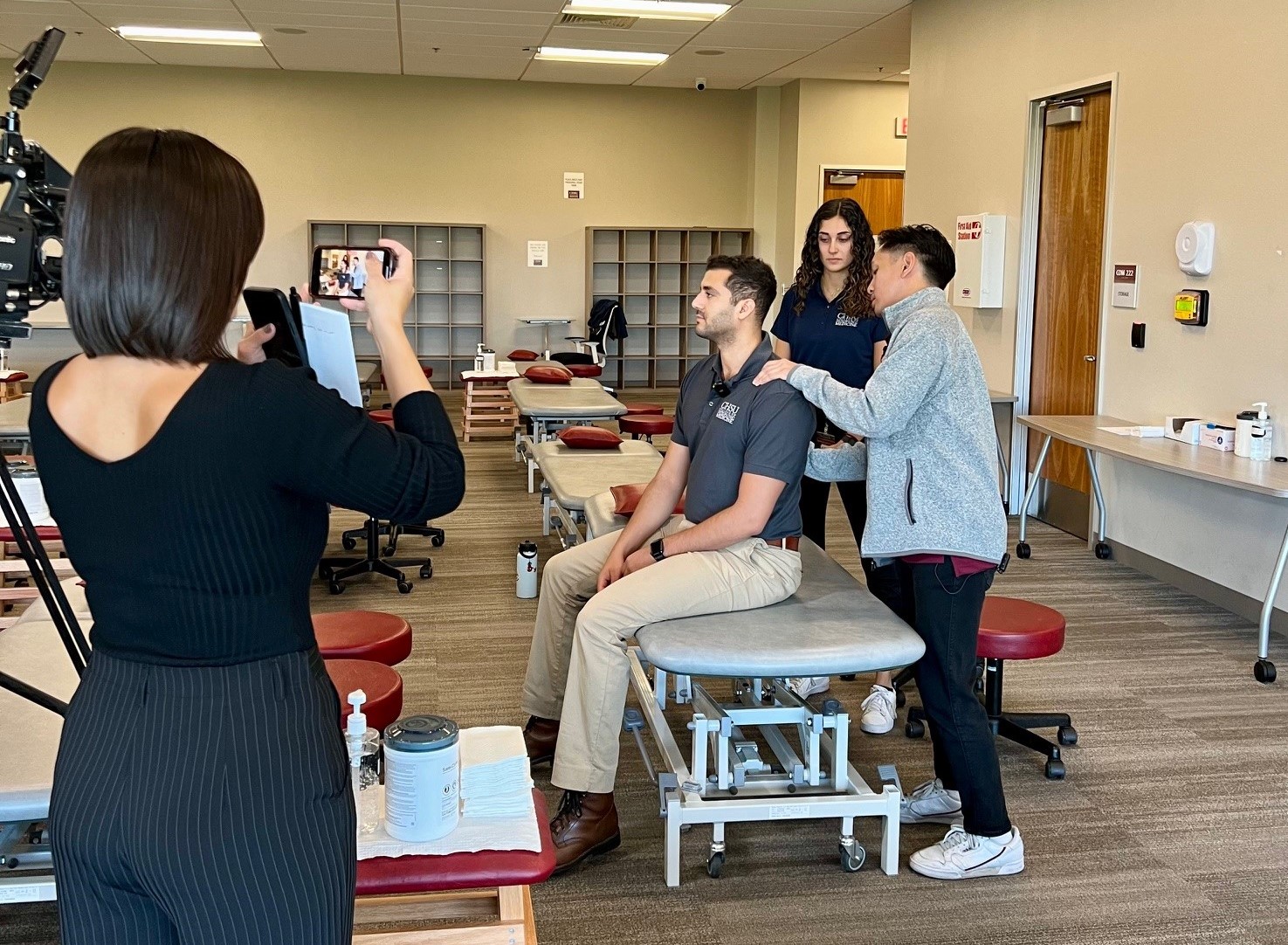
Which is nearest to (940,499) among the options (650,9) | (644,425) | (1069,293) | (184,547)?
(184,547)

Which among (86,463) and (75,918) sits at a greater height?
Answer: (86,463)

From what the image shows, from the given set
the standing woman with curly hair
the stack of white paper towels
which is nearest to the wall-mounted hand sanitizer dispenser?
the standing woman with curly hair

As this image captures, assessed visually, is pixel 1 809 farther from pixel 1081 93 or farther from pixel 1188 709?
pixel 1081 93

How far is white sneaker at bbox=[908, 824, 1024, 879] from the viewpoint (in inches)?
105

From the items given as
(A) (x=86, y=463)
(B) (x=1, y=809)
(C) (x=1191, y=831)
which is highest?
(A) (x=86, y=463)

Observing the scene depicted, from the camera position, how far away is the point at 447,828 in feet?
5.60

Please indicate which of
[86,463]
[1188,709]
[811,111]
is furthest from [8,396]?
[86,463]

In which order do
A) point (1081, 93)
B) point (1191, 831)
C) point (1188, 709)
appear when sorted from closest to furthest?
point (1191, 831) < point (1188, 709) < point (1081, 93)

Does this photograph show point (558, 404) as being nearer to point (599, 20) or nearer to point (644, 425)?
point (644, 425)

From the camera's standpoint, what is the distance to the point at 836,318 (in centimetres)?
379

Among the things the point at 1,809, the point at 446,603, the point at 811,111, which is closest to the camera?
the point at 1,809

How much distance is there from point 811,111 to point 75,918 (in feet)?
34.5

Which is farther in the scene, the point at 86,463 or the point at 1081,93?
the point at 1081,93

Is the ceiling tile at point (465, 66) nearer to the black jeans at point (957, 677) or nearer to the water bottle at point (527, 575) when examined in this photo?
the water bottle at point (527, 575)
